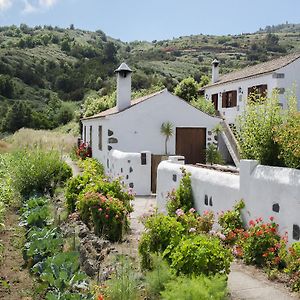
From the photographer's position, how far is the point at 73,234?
1003cm

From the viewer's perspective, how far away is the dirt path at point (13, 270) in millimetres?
8033

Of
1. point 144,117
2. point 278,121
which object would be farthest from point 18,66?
point 278,121

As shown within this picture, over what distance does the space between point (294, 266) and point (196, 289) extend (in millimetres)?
2747

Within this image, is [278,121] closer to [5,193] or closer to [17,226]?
[17,226]

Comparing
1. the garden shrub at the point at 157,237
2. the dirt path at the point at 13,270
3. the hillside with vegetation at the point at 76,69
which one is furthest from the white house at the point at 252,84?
the garden shrub at the point at 157,237

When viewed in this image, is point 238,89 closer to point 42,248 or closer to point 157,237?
point 42,248

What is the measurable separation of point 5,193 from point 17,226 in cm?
339

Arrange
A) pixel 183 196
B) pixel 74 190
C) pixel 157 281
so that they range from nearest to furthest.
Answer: pixel 157 281 < pixel 183 196 < pixel 74 190

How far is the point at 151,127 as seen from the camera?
21266mm

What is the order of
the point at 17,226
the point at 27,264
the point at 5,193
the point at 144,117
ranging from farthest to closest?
the point at 144,117, the point at 5,193, the point at 17,226, the point at 27,264

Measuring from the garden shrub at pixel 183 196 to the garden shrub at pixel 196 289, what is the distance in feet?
20.0

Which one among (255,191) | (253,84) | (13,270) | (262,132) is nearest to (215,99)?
(253,84)

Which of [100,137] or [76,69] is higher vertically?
[76,69]

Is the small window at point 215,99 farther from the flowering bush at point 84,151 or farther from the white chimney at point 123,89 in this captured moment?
the white chimney at point 123,89
